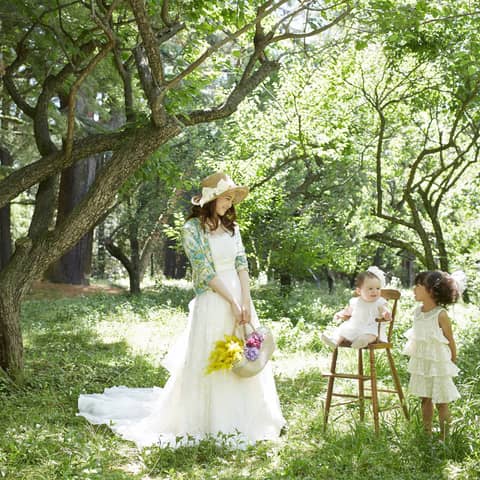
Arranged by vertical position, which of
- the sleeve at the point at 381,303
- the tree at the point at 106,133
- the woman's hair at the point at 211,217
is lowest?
the sleeve at the point at 381,303

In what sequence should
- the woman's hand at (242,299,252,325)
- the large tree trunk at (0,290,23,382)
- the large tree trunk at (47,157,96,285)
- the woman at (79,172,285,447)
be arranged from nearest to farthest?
the woman at (79,172,285,447) < the woman's hand at (242,299,252,325) < the large tree trunk at (0,290,23,382) < the large tree trunk at (47,157,96,285)

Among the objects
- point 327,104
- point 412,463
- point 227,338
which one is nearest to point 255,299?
point 327,104

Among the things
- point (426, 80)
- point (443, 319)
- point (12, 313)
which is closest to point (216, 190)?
point (443, 319)

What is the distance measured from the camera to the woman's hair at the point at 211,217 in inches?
→ 225

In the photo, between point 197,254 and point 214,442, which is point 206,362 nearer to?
point 214,442

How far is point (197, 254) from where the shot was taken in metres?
5.61

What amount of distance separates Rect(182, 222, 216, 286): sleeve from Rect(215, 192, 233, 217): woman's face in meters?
0.26

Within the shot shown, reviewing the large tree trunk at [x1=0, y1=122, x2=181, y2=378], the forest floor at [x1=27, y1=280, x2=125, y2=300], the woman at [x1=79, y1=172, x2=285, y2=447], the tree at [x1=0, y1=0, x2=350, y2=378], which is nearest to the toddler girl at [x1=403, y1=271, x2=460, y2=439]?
the woman at [x1=79, y1=172, x2=285, y2=447]

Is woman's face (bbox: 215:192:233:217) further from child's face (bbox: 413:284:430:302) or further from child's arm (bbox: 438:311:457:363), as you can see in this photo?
child's arm (bbox: 438:311:457:363)

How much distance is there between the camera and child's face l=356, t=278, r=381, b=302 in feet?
17.5

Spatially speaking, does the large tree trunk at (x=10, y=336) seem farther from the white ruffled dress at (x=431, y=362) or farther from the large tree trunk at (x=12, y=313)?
the white ruffled dress at (x=431, y=362)

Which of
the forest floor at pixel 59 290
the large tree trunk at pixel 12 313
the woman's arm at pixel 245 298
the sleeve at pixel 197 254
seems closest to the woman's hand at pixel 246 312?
the woman's arm at pixel 245 298

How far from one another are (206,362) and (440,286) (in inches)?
79.8


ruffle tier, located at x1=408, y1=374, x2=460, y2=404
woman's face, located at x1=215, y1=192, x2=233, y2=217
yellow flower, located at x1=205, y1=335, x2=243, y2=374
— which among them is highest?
woman's face, located at x1=215, y1=192, x2=233, y2=217
